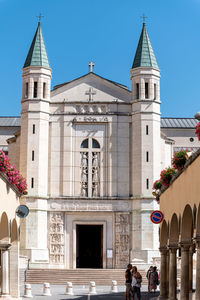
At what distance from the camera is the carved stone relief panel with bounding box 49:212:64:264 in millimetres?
49906

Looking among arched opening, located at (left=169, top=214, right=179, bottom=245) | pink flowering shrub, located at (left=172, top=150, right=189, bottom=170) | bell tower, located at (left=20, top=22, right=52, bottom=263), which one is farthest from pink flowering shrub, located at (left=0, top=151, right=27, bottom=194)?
bell tower, located at (left=20, top=22, right=52, bottom=263)

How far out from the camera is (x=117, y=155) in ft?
168

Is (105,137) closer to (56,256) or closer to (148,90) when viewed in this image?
(148,90)

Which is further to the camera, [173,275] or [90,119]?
[90,119]

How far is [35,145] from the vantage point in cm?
5006

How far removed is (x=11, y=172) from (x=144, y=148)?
89.6ft

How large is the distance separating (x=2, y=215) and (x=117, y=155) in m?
29.2

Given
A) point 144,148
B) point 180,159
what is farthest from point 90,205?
point 180,159

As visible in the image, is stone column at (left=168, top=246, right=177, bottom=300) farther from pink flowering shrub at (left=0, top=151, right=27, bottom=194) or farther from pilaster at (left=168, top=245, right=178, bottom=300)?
pink flowering shrub at (left=0, top=151, right=27, bottom=194)

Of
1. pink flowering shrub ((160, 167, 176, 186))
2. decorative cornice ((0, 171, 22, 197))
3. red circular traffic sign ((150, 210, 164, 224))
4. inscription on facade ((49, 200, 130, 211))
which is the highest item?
pink flowering shrub ((160, 167, 176, 186))

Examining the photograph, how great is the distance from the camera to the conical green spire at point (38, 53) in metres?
51.3

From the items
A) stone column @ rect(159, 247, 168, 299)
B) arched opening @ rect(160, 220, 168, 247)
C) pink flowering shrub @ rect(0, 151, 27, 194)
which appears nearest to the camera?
pink flowering shrub @ rect(0, 151, 27, 194)

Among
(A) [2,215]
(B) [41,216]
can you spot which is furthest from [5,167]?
(B) [41,216]

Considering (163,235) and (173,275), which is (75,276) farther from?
(173,275)
